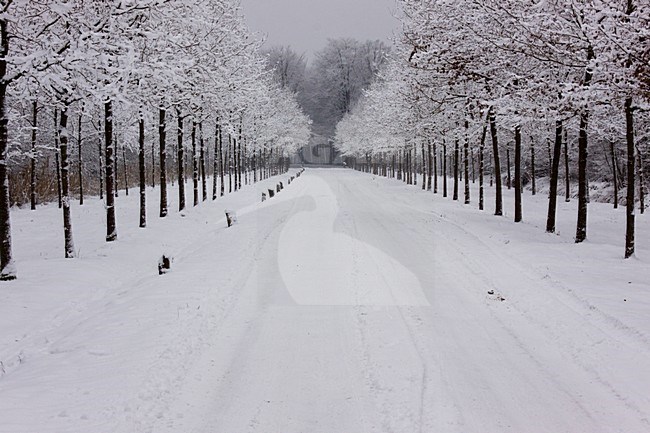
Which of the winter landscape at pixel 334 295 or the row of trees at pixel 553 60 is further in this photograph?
the row of trees at pixel 553 60

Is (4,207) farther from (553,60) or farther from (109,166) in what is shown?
(553,60)

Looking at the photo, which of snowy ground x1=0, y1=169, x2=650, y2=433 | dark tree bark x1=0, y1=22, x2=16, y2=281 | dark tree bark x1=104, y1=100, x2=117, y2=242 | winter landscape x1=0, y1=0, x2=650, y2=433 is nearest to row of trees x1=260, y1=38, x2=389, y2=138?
→ winter landscape x1=0, y1=0, x2=650, y2=433

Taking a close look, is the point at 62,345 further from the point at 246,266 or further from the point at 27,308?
the point at 246,266

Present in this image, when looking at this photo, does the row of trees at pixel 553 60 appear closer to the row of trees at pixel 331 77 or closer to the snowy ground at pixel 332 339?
the snowy ground at pixel 332 339

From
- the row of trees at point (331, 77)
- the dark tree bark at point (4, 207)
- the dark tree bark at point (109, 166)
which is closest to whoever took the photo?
the dark tree bark at point (4, 207)

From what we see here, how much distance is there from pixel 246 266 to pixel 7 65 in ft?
24.5

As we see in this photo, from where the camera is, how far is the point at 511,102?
14789 millimetres

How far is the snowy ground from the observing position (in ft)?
18.0

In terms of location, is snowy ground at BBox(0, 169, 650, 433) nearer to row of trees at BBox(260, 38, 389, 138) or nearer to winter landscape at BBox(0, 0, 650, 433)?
winter landscape at BBox(0, 0, 650, 433)

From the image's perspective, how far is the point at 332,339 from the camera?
25.2ft

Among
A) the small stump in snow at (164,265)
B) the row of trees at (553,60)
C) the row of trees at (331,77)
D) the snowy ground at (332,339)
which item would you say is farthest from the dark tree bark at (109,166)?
the row of trees at (331,77)

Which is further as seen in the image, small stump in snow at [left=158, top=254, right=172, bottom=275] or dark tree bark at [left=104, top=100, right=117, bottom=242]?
dark tree bark at [left=104, top=100, right=117, bottom=242]

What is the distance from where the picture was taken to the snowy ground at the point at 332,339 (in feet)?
18.0

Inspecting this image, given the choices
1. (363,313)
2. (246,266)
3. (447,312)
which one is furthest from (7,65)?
(447,312)
